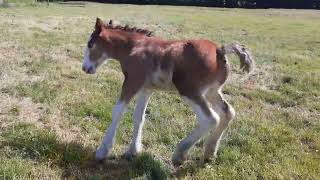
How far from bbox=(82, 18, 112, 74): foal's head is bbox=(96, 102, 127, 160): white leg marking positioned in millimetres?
840

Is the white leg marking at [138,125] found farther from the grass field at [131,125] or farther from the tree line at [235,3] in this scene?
the tree line at [235,3]

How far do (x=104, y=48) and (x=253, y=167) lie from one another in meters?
2.70

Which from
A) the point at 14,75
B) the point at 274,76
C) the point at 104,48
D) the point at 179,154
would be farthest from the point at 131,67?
the point at 274,76

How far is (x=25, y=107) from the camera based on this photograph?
998 centimetres

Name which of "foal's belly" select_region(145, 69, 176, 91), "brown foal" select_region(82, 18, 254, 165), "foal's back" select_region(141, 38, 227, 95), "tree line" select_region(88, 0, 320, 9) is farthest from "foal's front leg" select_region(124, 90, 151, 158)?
"tree line" select_region(88, 0, 320, 9)

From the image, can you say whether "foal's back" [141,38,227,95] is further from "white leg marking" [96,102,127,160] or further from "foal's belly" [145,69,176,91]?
"white leg marking" [96,102,127,160]

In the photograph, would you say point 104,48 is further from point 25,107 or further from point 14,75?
point 14,75

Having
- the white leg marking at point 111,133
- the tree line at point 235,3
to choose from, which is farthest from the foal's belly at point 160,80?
Answer: the tree line at point 235,3

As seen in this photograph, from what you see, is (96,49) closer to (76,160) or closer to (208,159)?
(76,160)

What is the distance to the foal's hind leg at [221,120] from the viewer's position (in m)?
7.89

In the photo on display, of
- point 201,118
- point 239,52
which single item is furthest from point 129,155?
point 239,52

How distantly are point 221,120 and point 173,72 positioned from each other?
107cm

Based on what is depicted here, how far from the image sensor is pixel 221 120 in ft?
26.1

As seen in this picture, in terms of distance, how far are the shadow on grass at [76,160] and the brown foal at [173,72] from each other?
0.21 metres
